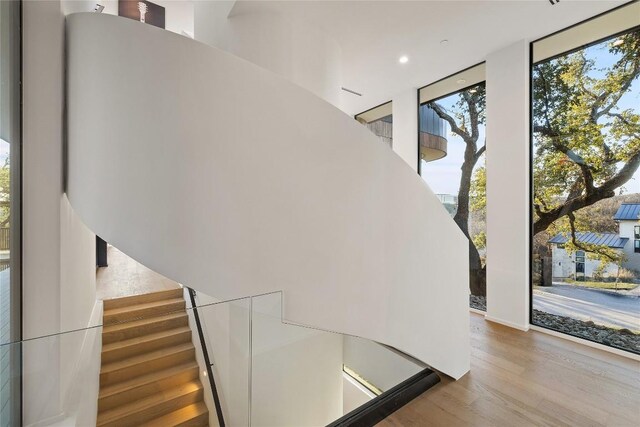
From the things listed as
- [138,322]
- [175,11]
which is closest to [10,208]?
[138,322]

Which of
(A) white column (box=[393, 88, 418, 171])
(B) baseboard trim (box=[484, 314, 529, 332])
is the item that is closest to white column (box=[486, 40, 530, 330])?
(B) baseboard trim (box=[484, 314, 529, 332])

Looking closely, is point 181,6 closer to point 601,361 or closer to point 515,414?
point 515,414

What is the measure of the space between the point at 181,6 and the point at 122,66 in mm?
3556

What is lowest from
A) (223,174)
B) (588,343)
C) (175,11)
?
(588,343)

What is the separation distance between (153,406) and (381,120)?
5710 millimetres

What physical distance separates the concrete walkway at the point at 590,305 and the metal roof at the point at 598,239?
20.9 inches

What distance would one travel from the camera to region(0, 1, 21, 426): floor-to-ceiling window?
149 centimetres

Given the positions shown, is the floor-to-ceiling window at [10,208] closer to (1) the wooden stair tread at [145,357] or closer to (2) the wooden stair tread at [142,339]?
(2) the wooden stair tread at [142,339]

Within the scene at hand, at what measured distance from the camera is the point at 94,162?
1.76 m

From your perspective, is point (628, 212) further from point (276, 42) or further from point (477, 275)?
point (276, 42)

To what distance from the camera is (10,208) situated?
1621 millimetres

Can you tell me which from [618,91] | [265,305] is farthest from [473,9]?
[265,305]

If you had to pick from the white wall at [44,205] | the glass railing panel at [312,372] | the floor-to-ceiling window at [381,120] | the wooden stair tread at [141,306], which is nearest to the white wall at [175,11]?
the white wall at [44,205]

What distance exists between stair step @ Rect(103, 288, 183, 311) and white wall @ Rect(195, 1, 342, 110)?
9.94ft
